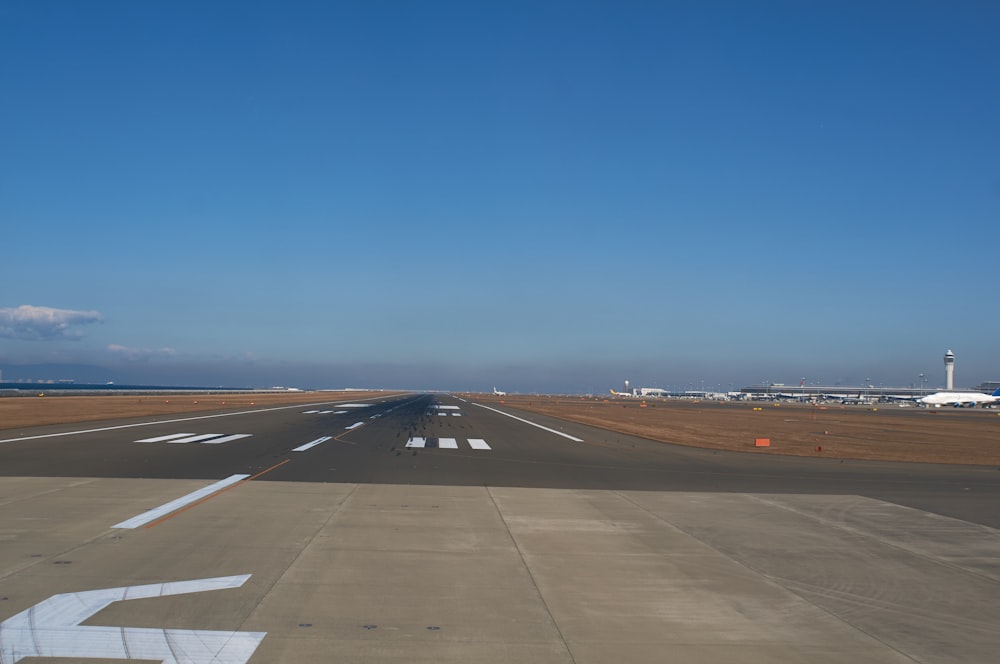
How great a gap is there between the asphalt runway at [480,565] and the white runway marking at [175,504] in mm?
103

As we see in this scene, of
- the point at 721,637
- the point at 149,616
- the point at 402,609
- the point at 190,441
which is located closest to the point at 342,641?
the point at 402,609

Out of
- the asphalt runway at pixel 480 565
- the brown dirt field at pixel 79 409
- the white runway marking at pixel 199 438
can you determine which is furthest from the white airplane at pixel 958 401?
the white runway marking at pixel 199 438

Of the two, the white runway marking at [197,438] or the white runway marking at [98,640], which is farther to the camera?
the white runway marking at [197,438]

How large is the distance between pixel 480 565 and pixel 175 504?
6.51 meters

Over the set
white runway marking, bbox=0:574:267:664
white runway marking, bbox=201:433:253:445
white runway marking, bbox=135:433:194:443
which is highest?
white runway marking, bbox=0:574:267:664

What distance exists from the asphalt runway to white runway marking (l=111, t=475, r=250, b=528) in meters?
0.10

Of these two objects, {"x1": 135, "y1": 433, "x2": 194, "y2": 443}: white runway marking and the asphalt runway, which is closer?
the asphalt runway

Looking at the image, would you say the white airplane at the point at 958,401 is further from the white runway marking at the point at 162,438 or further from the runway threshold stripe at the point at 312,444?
the white runway marking at the point at 162,438

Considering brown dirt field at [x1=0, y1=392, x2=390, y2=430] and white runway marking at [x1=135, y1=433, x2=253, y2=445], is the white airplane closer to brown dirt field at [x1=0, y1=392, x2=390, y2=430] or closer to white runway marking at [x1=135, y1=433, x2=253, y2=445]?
brown dirt field at [x1=0, y1=392, x2=390, y2=430]

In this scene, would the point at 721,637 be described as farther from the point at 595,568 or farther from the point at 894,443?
the point at 894,443

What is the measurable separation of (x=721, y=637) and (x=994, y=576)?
18.1 ft

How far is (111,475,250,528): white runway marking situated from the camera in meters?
11.3

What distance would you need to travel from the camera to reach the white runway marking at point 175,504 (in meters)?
11.3

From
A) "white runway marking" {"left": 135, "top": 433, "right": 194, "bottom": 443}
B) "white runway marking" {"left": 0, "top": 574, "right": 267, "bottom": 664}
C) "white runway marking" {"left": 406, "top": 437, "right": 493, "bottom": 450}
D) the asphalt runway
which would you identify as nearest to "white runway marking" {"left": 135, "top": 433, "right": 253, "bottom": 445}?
"white runway marking" {"left": 135, "top": 433, "right": 194, "bottom": 443}
